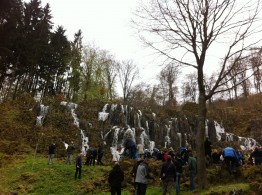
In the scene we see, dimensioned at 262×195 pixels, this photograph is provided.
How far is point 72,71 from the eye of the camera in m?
42.6

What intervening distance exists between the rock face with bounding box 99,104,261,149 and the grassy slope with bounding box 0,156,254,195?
10258 millimetres

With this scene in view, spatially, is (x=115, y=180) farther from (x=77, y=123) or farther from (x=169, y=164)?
(x=77, y=123)

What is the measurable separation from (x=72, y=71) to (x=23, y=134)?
17.7 meters

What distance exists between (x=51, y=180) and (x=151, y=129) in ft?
55.7

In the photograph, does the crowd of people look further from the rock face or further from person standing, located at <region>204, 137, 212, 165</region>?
the rock face

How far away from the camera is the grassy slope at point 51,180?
14.6 meters

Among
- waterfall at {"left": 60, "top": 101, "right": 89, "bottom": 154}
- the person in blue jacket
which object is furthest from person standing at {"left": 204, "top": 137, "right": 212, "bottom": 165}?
waterfall at {"left": 60, "top": 101, "right": 89, "bottom": 154}

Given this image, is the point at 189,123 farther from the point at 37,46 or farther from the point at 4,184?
the point at 4,184

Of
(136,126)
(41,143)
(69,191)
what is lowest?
(69,191)

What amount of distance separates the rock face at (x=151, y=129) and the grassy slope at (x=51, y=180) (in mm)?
10258

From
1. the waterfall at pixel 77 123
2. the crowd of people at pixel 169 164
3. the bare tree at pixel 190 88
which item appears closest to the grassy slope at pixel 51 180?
the crowd of people at pixel 169 164

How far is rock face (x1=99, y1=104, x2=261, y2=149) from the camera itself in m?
29.3

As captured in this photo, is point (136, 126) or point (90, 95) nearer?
point (136, 126)

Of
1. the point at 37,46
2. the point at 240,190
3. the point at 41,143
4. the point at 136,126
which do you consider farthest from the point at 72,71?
the point at 240,190
